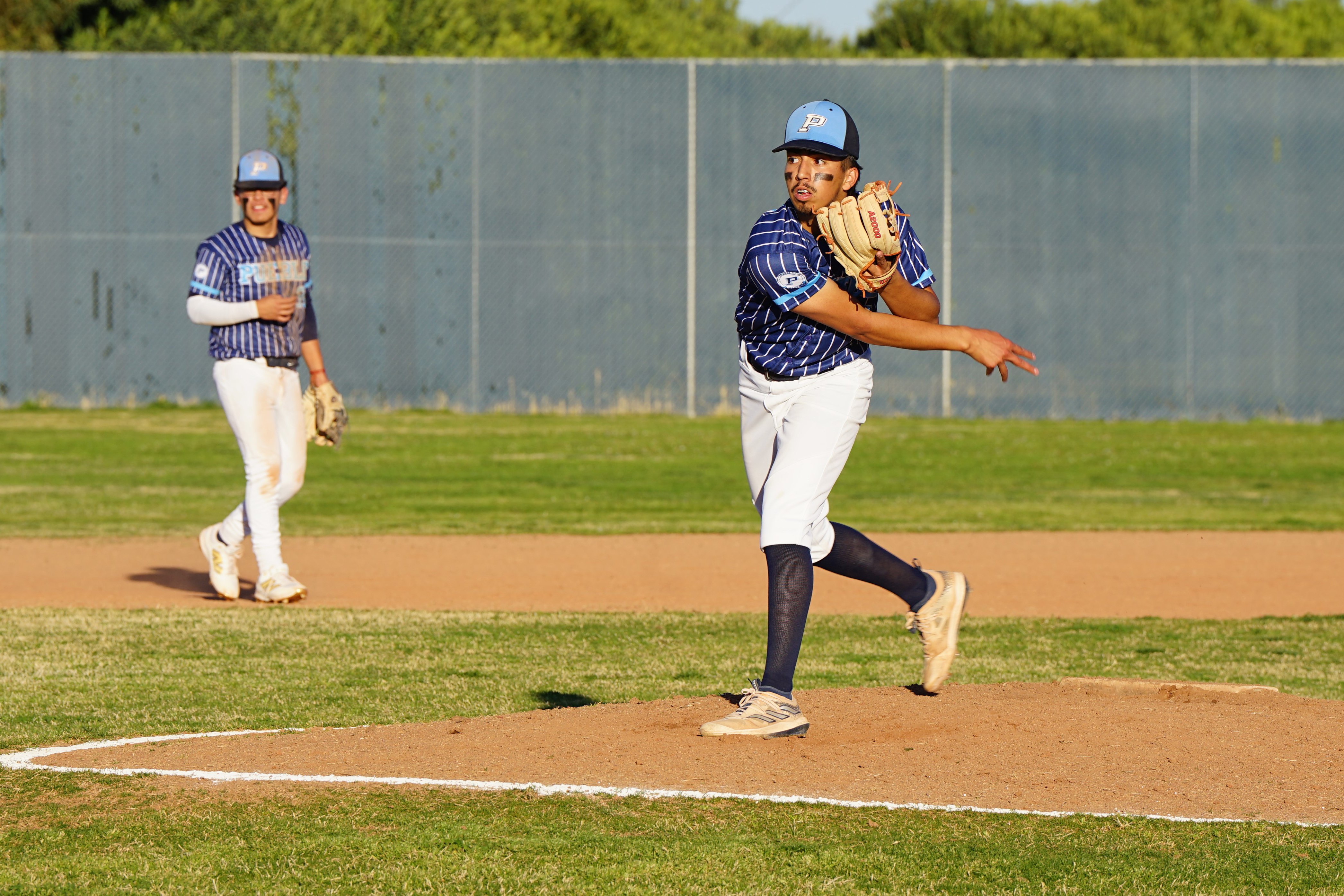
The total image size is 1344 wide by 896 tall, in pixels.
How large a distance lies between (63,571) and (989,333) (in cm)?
721

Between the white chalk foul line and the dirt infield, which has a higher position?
the white chalk foul line

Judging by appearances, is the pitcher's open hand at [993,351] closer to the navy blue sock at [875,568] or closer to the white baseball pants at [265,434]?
the navy blue sock at [875,568]

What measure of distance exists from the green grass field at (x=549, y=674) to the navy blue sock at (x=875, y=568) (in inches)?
47.9

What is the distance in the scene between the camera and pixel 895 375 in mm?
23688

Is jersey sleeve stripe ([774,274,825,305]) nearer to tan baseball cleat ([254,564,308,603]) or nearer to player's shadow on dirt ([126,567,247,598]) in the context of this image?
tan baseball cleat ([254,564,308,603])

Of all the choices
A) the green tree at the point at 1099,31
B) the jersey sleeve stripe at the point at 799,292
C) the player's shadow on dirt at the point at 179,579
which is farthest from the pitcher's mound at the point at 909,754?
the green tree at the point at 1099,31

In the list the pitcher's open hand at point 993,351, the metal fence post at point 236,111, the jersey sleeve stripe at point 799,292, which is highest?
the metal fence post at point 236,111

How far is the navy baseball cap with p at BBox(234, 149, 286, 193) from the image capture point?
846cm

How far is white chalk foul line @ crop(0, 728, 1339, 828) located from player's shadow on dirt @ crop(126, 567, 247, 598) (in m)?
4.56

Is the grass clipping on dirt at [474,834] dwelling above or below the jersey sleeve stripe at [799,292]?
below

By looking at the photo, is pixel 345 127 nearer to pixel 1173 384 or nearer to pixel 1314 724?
pixel 1173 384

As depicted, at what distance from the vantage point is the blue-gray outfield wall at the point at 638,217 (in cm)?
2336

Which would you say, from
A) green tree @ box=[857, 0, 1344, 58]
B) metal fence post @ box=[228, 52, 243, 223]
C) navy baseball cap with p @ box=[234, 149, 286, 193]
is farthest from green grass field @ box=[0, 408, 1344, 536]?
green tree @ box=[857, 0, 1344, 58]

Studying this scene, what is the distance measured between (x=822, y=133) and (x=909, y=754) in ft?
6.29
